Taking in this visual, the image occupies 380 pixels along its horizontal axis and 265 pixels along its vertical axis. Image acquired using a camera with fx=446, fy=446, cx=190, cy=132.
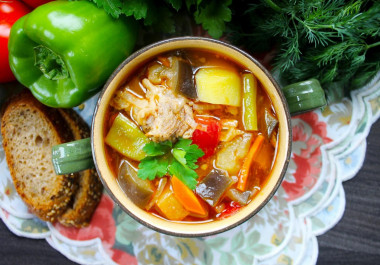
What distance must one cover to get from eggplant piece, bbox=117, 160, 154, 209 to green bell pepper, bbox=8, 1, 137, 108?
46 centimetres

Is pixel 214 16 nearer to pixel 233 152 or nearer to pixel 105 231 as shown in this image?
pixel 233 152

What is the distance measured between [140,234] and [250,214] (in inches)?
31.0

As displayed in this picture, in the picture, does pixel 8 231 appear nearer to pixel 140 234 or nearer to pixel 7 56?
pixel 140 234

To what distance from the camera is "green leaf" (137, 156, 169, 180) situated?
76.7 inches

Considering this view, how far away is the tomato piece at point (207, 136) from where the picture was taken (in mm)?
2006

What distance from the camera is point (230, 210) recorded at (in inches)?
80.7

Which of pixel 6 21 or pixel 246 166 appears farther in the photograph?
pixel 6 21

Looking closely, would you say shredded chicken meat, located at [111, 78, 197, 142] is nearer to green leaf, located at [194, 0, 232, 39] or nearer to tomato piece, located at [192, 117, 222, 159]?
tomato piece, located at [192, 117, 222, 159]

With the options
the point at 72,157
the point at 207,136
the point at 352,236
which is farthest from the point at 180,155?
the point at 352,236

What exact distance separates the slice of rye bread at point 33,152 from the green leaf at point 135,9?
2.35ft

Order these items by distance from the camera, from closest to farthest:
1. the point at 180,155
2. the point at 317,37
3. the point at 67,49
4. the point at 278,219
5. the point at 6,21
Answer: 1. the point at 180,155
2. the point at 67,49
3. the point at 317,37
4. the point at 6,21
5. the point at 278,219

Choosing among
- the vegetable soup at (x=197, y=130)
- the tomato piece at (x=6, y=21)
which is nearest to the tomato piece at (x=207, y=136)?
the vegetable soup at (x=197, y=130)

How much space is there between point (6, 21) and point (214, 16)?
1068mm

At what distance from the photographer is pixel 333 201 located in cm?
241
